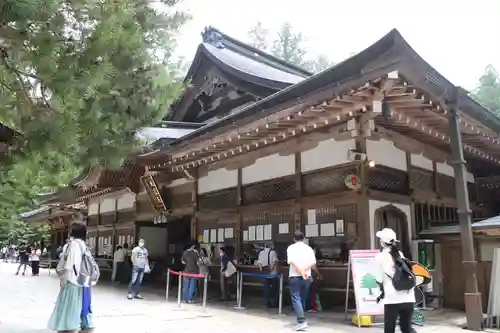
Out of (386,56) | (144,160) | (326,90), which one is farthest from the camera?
(144,160)

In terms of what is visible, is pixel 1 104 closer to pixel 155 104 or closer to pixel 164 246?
pixel 155 104

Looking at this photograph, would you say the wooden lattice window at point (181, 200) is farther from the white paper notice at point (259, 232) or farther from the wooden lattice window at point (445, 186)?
the wooden lattice window at point (445, 186)

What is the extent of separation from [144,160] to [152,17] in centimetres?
726

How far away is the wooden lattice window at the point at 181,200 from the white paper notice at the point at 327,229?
490cm

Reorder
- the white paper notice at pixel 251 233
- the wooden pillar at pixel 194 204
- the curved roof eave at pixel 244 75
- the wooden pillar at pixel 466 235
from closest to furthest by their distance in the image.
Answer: the wooden pillar at pixel 466 235
the white paper notice at pixel 251 233
the curved roof eave at pixel 244 75
the wooden pillar at pixel 194 204

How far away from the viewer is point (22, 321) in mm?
7586

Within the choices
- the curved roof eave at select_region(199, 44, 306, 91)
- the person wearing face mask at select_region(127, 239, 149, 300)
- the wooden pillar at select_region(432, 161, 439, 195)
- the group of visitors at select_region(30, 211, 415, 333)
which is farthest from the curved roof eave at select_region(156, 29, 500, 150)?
the person wearing face mask at select_region(127, 239, 149, 300)

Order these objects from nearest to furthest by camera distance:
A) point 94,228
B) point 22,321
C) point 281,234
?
1. point 22,321
2. point 281,234
3. point 94,228

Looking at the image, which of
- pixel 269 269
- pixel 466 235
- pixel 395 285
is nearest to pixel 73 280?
pixel 395 285

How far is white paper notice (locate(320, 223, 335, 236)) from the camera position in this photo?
8.83 metres

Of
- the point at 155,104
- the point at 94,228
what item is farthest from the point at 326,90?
the point at 94,228

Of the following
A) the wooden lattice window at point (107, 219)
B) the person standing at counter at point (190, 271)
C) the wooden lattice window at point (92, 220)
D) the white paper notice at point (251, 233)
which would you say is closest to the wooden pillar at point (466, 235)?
the white paper notice at point (251, 233)

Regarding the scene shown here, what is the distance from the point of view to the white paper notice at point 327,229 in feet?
29.0

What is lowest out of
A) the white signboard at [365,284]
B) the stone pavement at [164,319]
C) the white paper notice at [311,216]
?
the stone pavement at [164,319]
